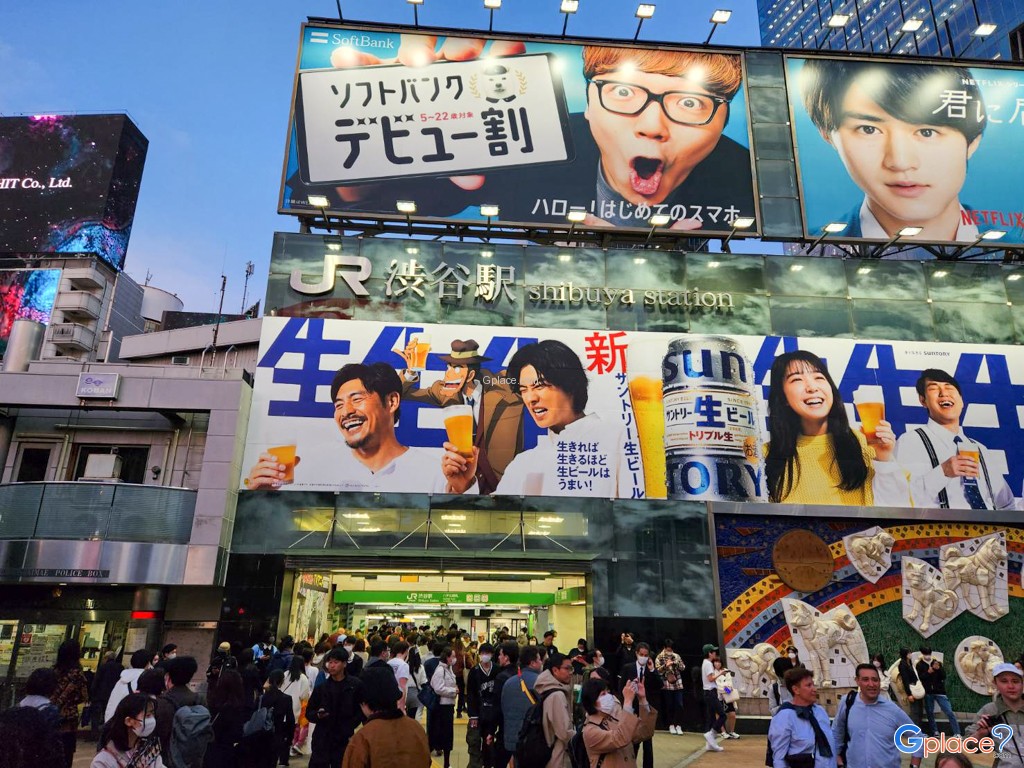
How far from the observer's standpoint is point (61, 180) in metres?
41.2

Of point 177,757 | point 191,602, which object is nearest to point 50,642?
point 191,602

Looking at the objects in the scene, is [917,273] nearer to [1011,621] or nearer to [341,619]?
[1011,621]

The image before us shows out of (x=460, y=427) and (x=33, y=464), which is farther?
(x=460, y=427)

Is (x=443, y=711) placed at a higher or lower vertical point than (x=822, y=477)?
lower

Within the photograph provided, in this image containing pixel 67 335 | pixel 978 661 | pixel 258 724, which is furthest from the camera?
pixel 67 335

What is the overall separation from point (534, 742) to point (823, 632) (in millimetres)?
13237

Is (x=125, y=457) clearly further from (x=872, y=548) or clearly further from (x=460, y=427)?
(x=872, y=548)

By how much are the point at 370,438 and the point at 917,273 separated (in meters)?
15.4

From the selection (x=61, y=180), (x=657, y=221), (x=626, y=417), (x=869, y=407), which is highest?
(x=61, y=180)

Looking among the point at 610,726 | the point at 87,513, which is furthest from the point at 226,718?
the point at 87,513

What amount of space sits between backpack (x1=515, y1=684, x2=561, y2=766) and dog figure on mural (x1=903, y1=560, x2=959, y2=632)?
1457cm

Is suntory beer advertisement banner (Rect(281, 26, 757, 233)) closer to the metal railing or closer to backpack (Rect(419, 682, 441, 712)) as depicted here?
the metal railing

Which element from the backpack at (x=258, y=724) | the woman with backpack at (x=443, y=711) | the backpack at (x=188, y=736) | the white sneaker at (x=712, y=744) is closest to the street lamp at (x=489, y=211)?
the woman with backpack at (x=443, y=711)

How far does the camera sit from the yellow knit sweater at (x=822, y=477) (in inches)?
686
